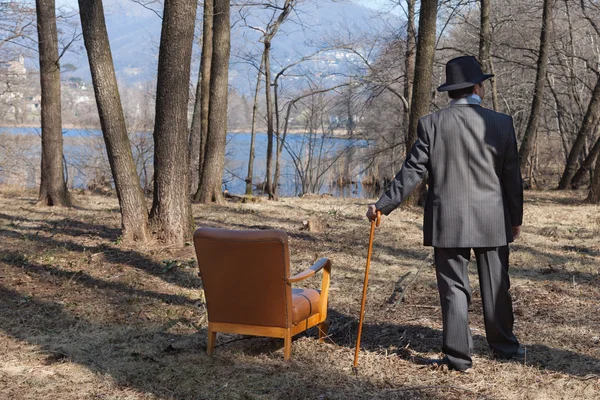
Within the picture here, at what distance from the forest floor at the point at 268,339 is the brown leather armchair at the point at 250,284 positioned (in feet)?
0.84

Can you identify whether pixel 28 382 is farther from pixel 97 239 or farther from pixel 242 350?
pixel 97 239

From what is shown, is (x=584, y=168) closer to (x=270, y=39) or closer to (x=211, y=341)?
(x=270, y=39)

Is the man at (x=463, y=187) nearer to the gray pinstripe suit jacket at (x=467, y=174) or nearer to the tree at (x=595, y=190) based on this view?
the gray pinstripe suit jacket at (x=467, y=174)

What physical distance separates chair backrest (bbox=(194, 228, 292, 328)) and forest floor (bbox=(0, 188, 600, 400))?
0.36 metres

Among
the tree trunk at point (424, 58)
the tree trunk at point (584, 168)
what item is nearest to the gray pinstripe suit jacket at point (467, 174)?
the tree trunk at point (424, 58)

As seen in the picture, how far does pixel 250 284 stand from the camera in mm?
4680

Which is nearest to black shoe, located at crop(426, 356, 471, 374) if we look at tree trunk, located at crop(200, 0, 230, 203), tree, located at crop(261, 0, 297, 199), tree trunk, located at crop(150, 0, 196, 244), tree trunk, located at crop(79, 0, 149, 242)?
tree trunk, located at crop(150, 0, 196, 244)

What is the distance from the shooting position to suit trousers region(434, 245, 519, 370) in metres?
4.32

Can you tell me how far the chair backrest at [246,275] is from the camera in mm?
4504

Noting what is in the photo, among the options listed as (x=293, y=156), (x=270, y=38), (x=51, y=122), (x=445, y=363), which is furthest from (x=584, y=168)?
(x=293, y=156)

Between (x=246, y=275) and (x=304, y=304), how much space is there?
0.57m

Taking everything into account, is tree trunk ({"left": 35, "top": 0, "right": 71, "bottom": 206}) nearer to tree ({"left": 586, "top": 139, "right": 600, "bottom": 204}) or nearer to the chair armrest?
the chair armrest

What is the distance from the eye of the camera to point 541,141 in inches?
1217

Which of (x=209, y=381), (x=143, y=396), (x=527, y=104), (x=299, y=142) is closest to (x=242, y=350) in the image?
(x=209, y=381)
